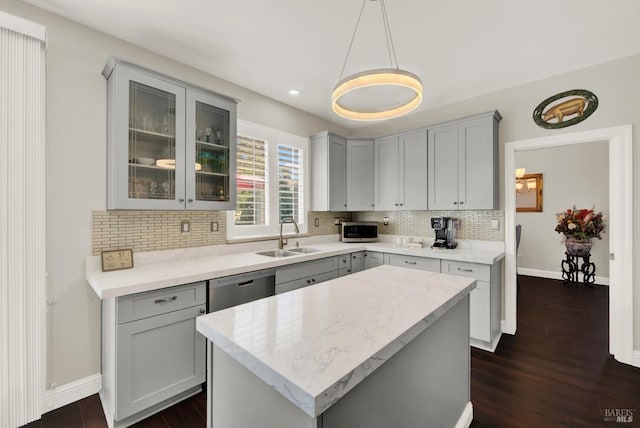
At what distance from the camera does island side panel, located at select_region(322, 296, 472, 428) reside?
35.9 inches

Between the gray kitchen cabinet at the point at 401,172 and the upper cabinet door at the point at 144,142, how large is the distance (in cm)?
259

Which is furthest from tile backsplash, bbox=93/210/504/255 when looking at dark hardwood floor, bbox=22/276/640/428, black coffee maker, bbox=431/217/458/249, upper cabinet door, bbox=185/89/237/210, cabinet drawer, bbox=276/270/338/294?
dark hardwood floor, bbox=22/276/640/428

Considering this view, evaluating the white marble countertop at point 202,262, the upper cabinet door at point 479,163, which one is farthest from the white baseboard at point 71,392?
the upper cabinet door at point 479,163

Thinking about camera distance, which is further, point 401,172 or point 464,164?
point 401,172

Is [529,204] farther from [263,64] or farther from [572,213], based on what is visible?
[263,64]

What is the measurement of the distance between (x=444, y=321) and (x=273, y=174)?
2.57 meters

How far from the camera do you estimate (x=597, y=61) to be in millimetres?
2648

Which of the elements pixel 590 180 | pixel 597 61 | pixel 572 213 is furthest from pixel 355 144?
pixel 590 180

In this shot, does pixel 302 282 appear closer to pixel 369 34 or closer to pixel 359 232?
pixel 359 232

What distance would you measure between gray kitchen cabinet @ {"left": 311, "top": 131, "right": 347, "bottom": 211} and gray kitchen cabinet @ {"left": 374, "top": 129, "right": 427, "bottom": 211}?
493 millimetres

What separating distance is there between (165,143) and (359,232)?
107 inches

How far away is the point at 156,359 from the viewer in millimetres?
1863

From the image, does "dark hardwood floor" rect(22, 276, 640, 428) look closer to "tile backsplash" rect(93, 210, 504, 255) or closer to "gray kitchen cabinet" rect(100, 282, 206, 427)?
"gray kitchen cabinet" rect(100, 282, 206, 427)

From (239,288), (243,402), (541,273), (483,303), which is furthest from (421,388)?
(541,273)
